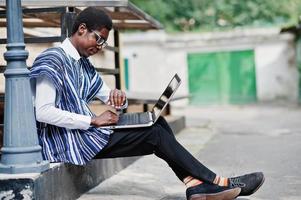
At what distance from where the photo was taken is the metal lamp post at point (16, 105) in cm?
358

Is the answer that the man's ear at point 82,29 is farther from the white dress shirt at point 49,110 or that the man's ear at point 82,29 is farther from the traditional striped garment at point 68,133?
the white dress shirt at point 49,110

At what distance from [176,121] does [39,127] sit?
538cm

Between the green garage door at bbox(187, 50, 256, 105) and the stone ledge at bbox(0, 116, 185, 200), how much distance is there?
1546 cm

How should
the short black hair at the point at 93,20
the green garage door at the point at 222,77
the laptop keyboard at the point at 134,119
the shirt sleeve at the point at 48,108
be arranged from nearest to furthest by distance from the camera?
1. the shirt sleeve at the point at 48,108
2. the short black hair at the point at 93,20
3. the laptop keyboard at the point at 134,119
4. the green garage door at the point at 222,77

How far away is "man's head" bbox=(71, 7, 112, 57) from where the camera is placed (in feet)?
13.0

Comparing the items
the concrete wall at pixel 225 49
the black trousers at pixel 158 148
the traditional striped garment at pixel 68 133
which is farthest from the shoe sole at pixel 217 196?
the concrete wall at pixel 225 49

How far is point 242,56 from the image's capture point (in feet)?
67.0

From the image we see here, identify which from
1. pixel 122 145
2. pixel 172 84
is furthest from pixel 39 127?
pixel 172 84

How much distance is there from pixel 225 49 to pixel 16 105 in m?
17.2

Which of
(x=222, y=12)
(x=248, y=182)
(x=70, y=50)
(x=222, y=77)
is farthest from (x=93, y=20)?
(x=222, y=12)

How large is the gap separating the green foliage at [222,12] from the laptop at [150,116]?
18898mm

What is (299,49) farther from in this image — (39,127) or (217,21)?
(39,127)

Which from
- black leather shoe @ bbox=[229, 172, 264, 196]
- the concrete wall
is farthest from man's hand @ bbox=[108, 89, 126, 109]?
the concrete wall

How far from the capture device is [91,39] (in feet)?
13.1
